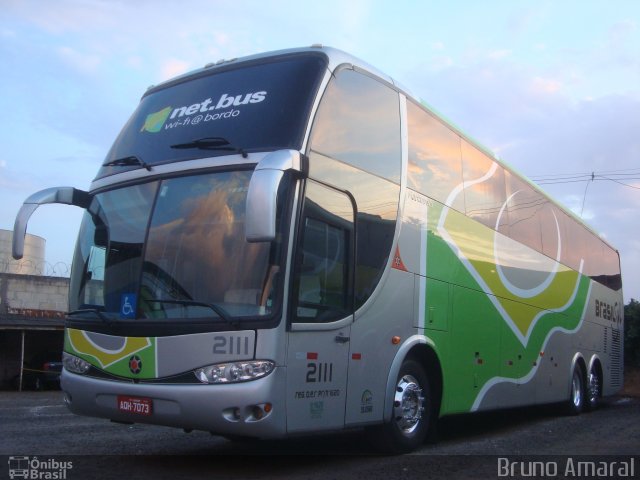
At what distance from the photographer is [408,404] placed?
804cm

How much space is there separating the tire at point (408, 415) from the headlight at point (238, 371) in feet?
7.03

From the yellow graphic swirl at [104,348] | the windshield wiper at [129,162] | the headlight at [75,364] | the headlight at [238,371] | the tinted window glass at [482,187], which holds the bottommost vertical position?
the headlight at [75,364]

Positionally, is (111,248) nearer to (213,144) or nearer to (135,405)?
(213,144)

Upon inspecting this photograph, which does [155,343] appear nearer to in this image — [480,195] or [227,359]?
[227,359]

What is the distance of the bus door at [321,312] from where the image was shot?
20.7 ft

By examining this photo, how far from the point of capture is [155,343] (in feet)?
20.9

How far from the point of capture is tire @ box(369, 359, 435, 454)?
7703 millimetres

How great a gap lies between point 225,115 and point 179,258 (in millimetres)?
1585

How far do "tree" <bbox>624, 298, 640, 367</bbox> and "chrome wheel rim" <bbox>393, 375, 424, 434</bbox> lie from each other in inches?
810

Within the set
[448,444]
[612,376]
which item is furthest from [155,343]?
[612,376]

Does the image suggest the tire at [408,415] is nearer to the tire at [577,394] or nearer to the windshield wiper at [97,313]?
the windshield wiper at [97,313]

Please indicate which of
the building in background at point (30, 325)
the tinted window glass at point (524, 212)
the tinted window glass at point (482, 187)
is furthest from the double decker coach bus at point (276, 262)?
the building in background at point (30, 325)

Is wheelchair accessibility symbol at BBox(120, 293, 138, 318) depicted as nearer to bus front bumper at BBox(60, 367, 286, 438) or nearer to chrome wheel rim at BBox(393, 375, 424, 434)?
bus front bumper at BBox(60, 367, 286, 438)

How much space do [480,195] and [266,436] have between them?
5671 millimetres
